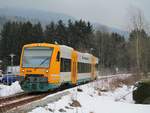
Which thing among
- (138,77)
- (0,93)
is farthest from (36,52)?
(138,77)

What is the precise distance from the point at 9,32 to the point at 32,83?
214 ft

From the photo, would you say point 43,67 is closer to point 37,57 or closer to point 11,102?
point 37,57

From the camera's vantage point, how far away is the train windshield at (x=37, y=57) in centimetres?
2530

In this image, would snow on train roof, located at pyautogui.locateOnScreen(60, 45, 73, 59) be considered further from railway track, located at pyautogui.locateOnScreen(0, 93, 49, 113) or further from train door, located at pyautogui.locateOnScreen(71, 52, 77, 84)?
railway track, located at pyautogui.locateOnScreen(0, 93, 49, 113)

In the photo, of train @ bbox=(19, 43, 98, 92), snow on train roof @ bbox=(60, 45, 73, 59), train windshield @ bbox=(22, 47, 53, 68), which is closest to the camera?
train @ bbox=(19, 43, 98, 92)

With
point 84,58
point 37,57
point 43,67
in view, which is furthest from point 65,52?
point 84,58

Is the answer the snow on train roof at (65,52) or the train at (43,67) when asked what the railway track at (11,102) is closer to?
the train at (43,67)

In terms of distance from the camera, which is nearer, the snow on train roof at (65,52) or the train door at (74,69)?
the snow on train roof at (65,52)

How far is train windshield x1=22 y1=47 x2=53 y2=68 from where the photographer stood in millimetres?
25297

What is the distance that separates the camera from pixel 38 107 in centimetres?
1550

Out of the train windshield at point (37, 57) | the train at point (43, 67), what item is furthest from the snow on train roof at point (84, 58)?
the train windshield at point (37, 57)

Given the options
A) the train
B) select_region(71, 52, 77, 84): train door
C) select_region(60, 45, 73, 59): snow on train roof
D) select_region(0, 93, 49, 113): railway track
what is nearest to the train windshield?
the train

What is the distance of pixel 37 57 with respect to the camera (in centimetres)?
2567

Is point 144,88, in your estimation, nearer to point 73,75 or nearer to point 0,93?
point 73,75
